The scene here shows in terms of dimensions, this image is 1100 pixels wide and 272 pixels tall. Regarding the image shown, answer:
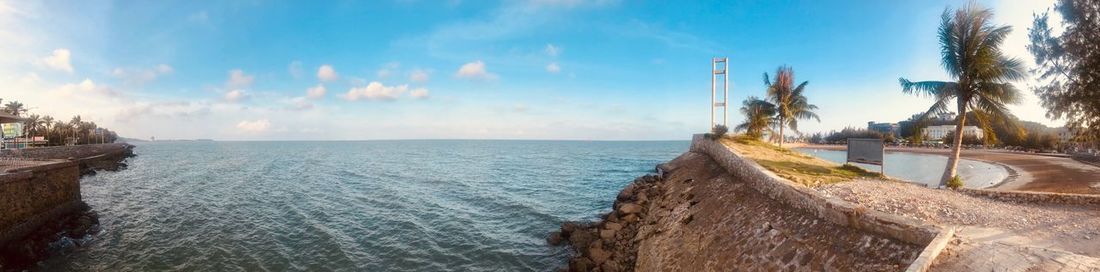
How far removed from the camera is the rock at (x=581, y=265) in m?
14.3

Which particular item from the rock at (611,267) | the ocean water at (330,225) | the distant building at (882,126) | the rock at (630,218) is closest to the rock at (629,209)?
the rock at (630,218)

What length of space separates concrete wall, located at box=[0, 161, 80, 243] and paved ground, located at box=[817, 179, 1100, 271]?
3080cm

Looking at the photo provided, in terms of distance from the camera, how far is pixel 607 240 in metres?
17.1

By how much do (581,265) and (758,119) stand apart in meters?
28.6

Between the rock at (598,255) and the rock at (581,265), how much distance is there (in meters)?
0.27

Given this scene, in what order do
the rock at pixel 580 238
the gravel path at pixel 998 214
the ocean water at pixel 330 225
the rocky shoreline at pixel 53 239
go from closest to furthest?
the gravel path at pixel 998 214 → the rocky shoreline at pixel 53 239 → the ocean water at pixel 330 225 → the rock at pixel 580 238

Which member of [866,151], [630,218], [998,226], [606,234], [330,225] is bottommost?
[330,225]

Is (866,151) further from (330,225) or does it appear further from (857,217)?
(330,225)

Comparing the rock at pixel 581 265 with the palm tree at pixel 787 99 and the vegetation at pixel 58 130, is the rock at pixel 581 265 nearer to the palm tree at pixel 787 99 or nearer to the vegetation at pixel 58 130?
the palm tree at pixel 787 99

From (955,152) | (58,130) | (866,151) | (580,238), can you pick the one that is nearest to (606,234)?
(580,238)

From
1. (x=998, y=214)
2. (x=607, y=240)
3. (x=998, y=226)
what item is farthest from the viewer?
(x=607, y=240)

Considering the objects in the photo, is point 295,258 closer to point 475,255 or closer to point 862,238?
point 475,255

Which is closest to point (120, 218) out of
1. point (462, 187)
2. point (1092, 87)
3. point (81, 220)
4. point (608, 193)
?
point (81, 220)

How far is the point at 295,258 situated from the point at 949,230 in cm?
1968
